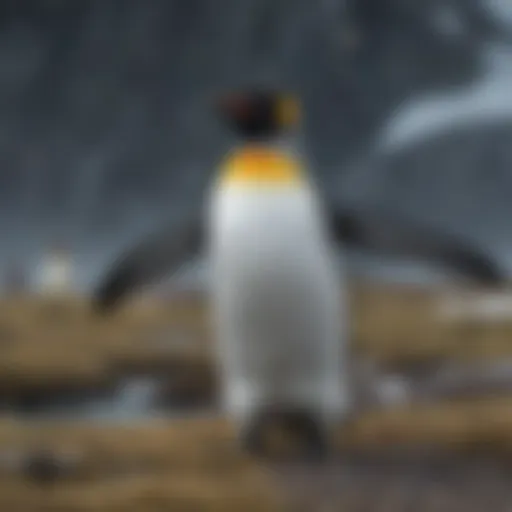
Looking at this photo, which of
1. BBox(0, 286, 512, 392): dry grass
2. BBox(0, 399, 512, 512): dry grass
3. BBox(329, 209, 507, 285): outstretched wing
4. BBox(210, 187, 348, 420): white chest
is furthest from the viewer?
BBox(0, 286, 512, 392): dry grass

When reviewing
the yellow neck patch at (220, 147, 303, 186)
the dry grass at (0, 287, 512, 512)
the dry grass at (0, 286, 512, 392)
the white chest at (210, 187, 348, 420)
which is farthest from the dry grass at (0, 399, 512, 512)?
the yellow neck patch at (220, 147, 303, 186)

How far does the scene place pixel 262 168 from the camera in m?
2.06

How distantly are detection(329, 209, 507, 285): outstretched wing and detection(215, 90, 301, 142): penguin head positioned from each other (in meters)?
0.19

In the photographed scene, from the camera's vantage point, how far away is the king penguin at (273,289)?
2002 millimetres

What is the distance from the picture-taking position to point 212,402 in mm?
2438

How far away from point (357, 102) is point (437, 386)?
24.5 inches

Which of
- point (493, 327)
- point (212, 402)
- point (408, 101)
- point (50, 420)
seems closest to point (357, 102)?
point (408, 101)

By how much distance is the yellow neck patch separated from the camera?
2.04 metres

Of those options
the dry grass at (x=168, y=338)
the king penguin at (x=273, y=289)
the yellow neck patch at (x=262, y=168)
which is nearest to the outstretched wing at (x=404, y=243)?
the king penguin at (x=273, y=289)

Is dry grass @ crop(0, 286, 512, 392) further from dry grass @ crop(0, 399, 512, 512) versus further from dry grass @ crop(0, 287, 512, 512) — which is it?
dry grass @ crop(0, 399, 512, 512)

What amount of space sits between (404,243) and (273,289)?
1.15ft

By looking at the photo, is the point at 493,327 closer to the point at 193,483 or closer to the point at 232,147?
the point at 232,147

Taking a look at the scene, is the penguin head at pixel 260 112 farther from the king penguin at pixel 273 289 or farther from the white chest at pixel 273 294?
the white chest at pixel 273 294

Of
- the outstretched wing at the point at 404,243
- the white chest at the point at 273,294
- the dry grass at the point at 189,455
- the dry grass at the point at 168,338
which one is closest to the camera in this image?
the dry grass at the point at 189,455
